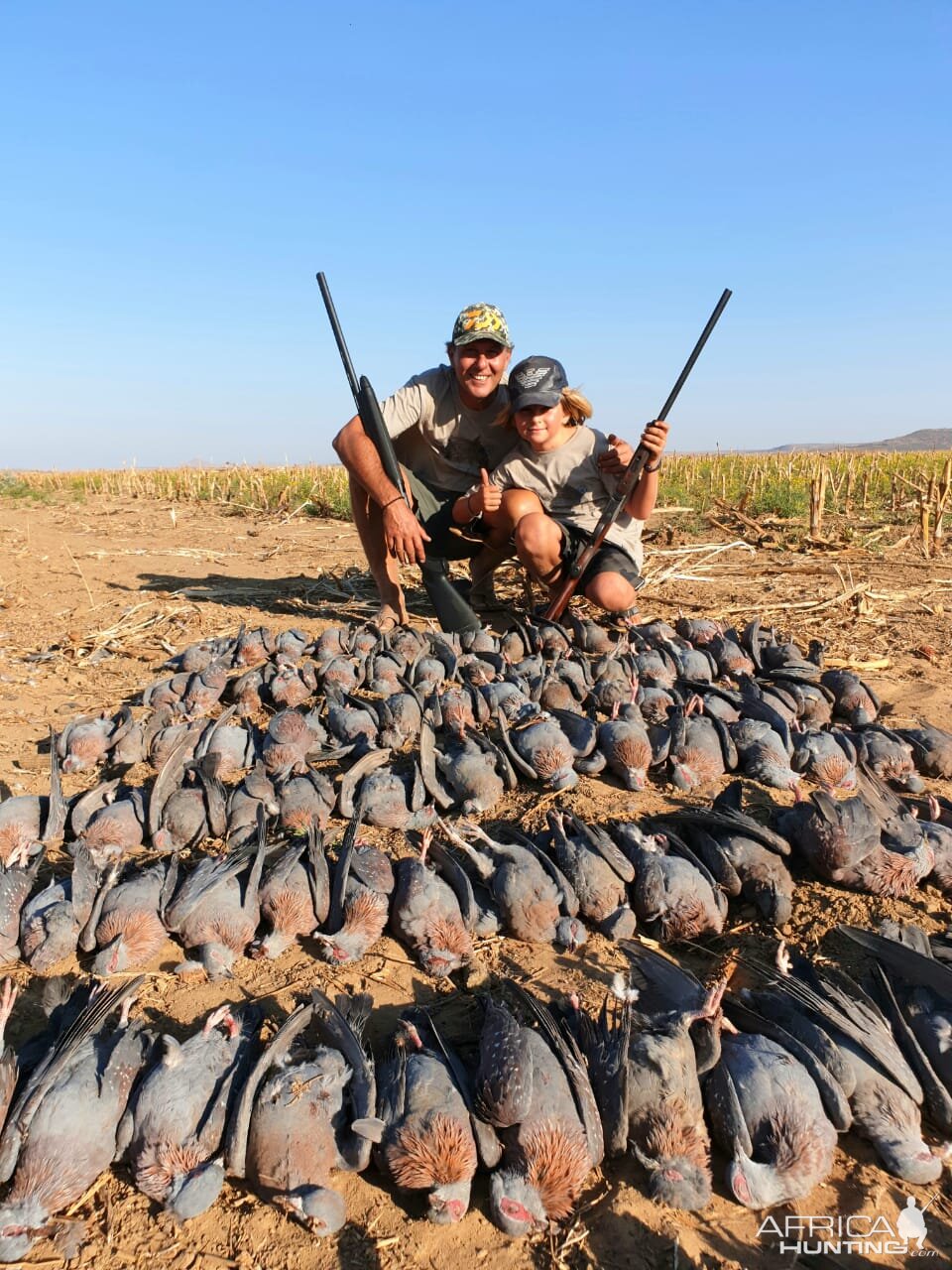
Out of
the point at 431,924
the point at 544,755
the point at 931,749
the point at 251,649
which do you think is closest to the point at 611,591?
the point at 544,755

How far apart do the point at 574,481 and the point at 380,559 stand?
158cm

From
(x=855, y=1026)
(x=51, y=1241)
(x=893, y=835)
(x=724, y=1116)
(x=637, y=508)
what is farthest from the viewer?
(x=637, y=508)

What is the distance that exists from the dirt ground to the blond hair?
1.76 meters

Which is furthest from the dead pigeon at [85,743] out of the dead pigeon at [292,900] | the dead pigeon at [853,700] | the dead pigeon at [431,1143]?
the dead pigeon at [853,700]

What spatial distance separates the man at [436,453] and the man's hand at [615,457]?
2.48 feet

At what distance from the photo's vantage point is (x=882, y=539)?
9242mm

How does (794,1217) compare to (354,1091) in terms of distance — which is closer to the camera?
(794,1217)

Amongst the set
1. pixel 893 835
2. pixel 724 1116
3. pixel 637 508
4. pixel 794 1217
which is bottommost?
pixel 794 1217

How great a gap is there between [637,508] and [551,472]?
66cm

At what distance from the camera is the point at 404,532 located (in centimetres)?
523

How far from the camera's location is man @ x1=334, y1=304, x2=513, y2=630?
17.2 feet

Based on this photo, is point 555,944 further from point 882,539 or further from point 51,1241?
point 882,539

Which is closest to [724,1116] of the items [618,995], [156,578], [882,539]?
[618,995]

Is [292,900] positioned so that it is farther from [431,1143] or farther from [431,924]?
[431,1143]
